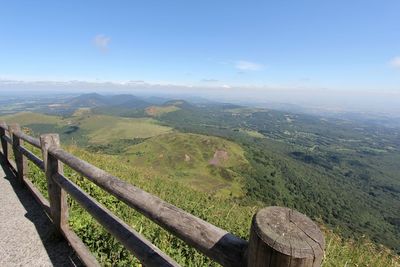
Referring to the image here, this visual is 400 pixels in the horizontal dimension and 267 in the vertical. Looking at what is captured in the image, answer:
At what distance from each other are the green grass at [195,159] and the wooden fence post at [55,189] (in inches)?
→ 3888

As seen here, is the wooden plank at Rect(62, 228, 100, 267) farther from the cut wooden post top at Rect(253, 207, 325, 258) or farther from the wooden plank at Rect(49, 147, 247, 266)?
the cut wooden post top at Rect(253, 207, 325, 258)

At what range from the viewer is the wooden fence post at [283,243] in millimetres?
1513

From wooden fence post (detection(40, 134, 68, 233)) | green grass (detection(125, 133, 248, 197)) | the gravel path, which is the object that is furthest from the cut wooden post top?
green grass (detection(125, 133, 248, 197))

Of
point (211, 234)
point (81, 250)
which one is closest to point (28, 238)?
point (81, 250)

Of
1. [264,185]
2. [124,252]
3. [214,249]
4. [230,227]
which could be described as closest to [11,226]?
[124,252]

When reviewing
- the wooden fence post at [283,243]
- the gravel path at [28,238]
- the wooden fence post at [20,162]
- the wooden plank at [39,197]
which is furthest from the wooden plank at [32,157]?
the wooden fence post at [283,243]

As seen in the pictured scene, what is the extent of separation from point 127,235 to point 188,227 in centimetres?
144

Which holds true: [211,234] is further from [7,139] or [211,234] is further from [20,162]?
[7,139]

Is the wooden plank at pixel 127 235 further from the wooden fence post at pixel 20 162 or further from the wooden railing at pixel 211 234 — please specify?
the wooden fence post at pixel 20 162

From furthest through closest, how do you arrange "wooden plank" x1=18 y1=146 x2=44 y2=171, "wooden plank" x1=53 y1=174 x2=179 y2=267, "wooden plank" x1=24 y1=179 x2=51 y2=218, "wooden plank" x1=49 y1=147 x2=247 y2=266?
"wooden plank" x1=18 y1=146 x2=44 y2=171, "wooden plank" x1=24 y1=179 x2=51 y2=218, "wooden plank" x1=53 y1=174 x2=179 y2=267, "wooden plank" x1=49 y1=147 x2=247 y2=266

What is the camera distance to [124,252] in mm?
4809

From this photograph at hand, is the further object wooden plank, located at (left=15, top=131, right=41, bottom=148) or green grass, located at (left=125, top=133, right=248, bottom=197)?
green grass, located at (left=125, top=133, right=248, bottom=197)

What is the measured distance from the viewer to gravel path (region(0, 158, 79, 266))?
4.76 meters

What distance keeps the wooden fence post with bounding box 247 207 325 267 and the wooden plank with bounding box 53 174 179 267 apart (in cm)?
135
